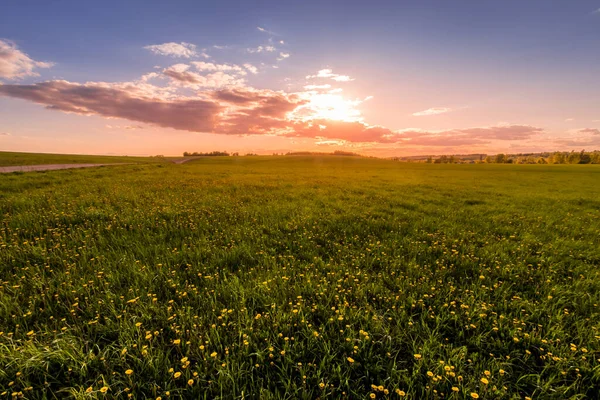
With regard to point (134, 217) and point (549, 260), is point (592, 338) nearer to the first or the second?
point (549, 260)

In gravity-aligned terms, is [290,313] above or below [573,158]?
below

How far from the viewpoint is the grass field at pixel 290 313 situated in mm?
2568

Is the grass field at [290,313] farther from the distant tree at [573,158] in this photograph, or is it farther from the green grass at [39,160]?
the distant tree at [573,158]

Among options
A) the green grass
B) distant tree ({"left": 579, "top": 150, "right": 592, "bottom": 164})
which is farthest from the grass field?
distant tree ({"left": 579, "top": 150, "right": 592, "bottom": 164})

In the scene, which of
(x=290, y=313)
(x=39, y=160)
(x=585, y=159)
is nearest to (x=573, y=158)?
(x=585, y=159)

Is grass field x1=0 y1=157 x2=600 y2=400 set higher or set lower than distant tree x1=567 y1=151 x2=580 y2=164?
lower

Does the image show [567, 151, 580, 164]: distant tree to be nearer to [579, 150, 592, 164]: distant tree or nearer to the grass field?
[579, 150, 592, 164]: distant tree

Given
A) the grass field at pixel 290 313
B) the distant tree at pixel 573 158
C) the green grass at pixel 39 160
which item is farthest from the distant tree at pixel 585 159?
the green grass at pixel 39 160

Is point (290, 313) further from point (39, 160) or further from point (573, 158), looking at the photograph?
point (573, 158)

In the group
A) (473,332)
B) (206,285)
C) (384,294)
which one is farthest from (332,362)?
(206,285)

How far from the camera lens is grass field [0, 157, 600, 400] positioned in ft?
8.43

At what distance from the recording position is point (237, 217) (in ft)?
28.7

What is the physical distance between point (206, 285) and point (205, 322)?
1.03 meters

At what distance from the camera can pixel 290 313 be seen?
140 inches
